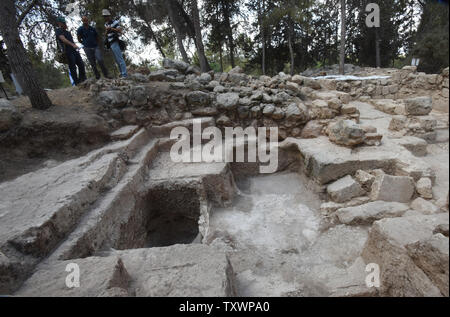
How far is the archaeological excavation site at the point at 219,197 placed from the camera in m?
1.63

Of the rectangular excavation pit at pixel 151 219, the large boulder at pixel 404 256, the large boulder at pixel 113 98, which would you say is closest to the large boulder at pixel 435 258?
the large boulder at pixel 404 256

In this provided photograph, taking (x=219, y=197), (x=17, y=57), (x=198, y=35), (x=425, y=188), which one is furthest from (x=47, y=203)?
(x=198, y=35)

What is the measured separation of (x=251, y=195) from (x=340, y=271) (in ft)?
6.02

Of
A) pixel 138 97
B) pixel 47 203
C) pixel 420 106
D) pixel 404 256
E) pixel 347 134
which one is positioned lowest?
pixel 404 256

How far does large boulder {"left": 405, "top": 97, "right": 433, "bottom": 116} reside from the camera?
4.41 metres

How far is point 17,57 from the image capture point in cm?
370

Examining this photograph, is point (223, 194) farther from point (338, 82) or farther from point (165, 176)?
point (338, 82)

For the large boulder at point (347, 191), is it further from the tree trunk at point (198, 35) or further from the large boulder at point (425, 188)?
the tree trunk at point (198, 35)

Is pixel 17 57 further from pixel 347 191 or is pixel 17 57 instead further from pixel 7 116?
pixel 347 191

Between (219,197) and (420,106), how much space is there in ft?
14.6

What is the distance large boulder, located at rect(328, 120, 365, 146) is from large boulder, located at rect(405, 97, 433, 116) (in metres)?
2.00

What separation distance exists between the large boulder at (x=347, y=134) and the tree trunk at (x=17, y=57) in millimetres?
5194

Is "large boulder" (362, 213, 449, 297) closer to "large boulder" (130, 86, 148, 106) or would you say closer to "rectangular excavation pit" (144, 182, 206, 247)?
"rectangular excavation pit" (144, 182, 206, 247)
